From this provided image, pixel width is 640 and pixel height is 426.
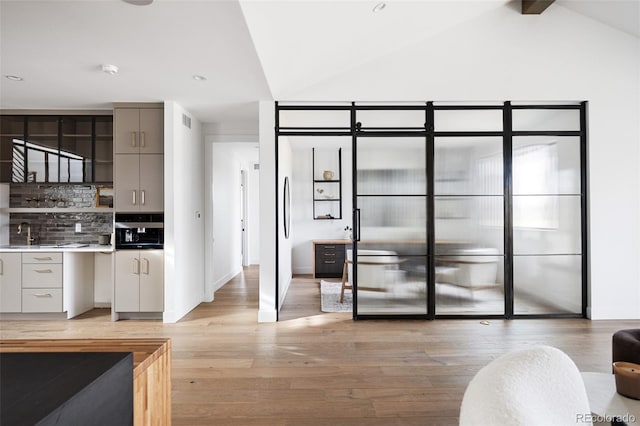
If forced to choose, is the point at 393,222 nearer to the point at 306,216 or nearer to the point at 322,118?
the point at 322,118

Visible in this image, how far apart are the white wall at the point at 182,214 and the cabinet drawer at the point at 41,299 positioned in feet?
4.12

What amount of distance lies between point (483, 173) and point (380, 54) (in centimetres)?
180

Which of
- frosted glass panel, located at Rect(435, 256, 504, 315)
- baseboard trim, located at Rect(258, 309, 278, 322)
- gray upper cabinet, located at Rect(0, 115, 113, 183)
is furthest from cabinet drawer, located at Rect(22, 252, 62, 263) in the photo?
frosted glass panel, located at Rect(435, 256, 504, 315)

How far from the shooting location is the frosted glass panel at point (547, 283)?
395cm

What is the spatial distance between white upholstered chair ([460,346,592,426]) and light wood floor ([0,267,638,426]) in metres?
1.39

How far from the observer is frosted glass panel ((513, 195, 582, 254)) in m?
3.95

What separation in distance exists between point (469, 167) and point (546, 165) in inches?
34.8

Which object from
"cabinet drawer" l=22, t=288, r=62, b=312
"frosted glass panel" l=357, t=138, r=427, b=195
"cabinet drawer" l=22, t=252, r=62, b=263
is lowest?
"cabinet drawer" l=22, t=288, r=62, b=312

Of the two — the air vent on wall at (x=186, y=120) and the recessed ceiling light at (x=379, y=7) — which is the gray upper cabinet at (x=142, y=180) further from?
the recessed ceiling light at (x=379, y=7)

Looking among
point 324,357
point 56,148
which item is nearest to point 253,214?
point 56,148

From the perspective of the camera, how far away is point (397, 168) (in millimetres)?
3975

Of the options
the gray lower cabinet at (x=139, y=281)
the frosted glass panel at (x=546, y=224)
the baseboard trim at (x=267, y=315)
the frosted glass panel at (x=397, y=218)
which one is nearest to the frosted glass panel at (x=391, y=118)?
the frosted glass panel at (x=397, y=218)

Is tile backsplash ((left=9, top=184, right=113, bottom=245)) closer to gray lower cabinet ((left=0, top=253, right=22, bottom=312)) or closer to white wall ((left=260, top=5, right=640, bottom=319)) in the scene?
gray lower cabinet ((left=0, top=253, right=22, bottom=312))

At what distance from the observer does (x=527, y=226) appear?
3.96 m
